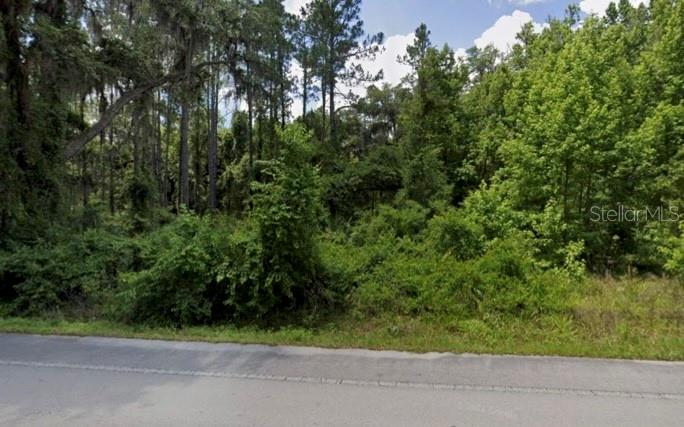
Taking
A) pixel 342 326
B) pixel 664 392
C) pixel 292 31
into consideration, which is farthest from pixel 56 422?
pixel 292 31

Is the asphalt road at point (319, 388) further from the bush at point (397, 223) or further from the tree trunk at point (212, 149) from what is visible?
the tree trunk at point (212, 149)

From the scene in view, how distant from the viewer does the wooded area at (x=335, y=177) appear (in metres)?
7.29

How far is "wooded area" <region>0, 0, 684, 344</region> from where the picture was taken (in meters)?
7.29

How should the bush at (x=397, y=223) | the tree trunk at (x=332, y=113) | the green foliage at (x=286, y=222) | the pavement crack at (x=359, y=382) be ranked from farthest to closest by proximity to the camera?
the tree trunk at (x=332, y=113) < the bush at (x=397, y=223) < the green foliage at (x=286, y=222) < the pavement crack at (x=359, y=382)

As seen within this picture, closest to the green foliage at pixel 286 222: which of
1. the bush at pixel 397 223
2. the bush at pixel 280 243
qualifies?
the bush at pixel 280 243

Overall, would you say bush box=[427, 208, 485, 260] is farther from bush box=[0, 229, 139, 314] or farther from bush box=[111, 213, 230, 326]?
bush box=[0, 229, 139, 314]

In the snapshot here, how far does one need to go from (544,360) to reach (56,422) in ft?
16.4

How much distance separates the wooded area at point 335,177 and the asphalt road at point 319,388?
1.95 m

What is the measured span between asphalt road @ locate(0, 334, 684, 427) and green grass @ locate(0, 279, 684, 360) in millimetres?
344

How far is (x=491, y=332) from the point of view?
20.9ft

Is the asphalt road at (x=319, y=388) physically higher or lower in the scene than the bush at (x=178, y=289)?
lower

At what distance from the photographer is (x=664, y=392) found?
4.15 meters

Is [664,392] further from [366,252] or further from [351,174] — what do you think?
[351,174]

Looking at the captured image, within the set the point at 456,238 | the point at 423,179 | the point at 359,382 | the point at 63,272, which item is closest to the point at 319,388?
the point at 359,382
